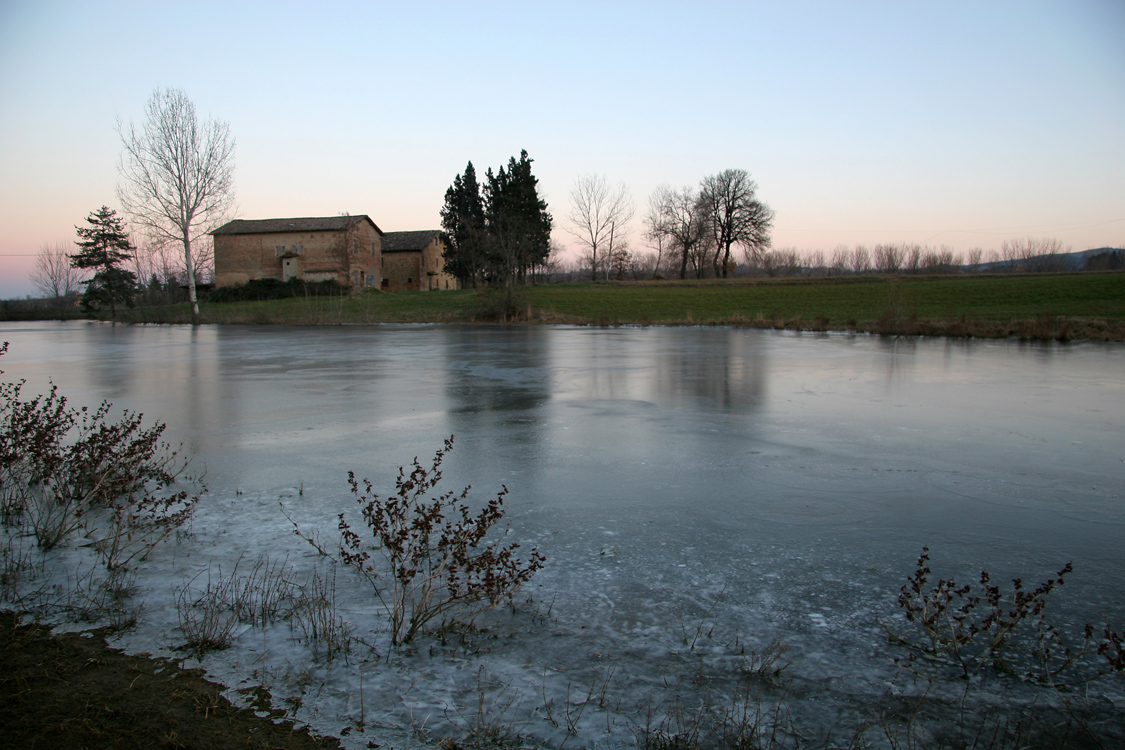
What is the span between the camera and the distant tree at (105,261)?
60.5 m

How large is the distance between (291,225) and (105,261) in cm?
1624

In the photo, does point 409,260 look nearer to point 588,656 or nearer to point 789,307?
point 789,307

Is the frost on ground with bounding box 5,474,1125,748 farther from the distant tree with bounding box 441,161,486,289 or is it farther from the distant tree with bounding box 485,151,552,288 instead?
the distant tree with bounding box 441,161,486,289

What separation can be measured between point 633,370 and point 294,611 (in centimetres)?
1187

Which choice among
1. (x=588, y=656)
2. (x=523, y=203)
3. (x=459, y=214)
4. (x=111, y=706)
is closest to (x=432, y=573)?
(x=588, y=656)

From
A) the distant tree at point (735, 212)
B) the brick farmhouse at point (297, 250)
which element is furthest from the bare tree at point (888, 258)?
the brick farmhouse at point (297, 250)

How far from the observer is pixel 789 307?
4631cm

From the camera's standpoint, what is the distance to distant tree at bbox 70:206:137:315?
60500 mm

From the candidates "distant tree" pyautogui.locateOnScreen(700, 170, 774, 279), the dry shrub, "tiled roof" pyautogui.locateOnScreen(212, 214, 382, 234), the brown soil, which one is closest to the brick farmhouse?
"tiled roof" pyautogui.locateOnScreen(212, 214, 382, 234)

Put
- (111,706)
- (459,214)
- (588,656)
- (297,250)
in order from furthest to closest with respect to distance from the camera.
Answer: (459,214)
(297,250)
(588,656)
(111,706)

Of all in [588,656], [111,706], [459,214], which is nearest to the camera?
[111,706]

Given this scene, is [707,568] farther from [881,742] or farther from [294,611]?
[294,611]

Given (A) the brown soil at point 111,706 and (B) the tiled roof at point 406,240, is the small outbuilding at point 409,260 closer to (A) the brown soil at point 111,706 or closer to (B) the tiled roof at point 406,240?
(B) the tiled roof at point 406,240

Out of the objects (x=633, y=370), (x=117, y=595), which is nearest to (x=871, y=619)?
(x=117, y=595)
